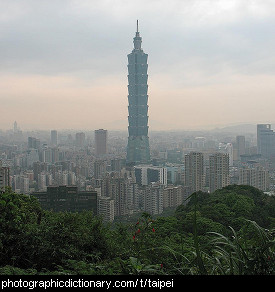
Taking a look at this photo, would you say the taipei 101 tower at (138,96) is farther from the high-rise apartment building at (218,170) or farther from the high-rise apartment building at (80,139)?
the high-rise apartment building at (218,170)

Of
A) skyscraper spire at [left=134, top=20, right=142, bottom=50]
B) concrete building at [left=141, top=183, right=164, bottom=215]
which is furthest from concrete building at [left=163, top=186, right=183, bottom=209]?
skyscraper spire at [left=134, top=20, right=142, bottom=50]

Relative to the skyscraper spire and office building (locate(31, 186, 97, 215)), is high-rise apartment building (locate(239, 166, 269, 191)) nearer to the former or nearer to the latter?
office building (locate(31, 186, 97, 215))

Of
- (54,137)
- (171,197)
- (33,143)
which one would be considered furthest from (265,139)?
(33,143)

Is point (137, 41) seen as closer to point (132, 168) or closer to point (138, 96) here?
point (138, 96)

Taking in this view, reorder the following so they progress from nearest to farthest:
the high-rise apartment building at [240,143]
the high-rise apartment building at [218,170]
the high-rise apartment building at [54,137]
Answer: the high-rise apartment building at [218,170], the high-rise apartment building at [240,143], the high-rise apartment building at [54,137]

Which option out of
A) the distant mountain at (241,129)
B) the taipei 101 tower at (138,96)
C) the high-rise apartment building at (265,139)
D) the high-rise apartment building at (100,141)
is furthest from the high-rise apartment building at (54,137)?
the high-rise apartment building at (265,139)

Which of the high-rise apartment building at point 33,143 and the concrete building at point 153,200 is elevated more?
the high-rise apartment building at point 33,143

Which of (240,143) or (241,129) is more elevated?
(241,129)
